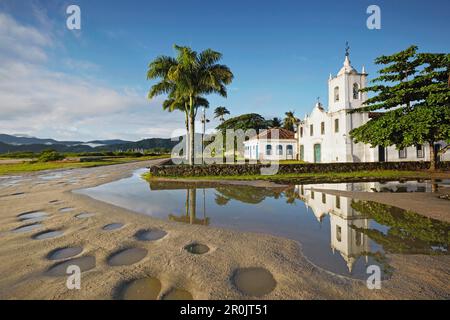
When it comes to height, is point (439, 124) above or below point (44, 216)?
above

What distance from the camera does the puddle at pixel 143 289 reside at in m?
3.55

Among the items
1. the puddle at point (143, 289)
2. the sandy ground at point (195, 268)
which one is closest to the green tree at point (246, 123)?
the sandy ground at point (195, 268)

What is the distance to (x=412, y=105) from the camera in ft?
71.4

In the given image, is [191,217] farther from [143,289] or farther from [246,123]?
[246,123]

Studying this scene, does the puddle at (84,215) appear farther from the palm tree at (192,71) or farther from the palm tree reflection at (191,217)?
the palm tree at (192,71)

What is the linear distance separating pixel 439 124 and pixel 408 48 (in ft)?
28.1

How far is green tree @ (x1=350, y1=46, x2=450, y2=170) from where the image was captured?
18328 mm

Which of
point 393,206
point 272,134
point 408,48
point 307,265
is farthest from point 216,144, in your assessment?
point 307,265

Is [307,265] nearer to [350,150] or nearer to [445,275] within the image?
[445,275]

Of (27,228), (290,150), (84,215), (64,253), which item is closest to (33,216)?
(27,228)

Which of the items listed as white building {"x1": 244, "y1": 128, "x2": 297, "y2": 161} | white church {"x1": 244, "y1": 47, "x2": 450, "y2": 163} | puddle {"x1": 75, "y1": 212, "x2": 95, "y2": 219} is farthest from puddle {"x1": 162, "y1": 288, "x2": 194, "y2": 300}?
white building {"x1": 244, "y1": 128, "x2": 297, "y2": 161}

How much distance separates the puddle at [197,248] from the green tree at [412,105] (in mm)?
20004

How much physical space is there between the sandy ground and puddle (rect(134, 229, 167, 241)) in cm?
18

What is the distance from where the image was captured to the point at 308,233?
21.0 feet
